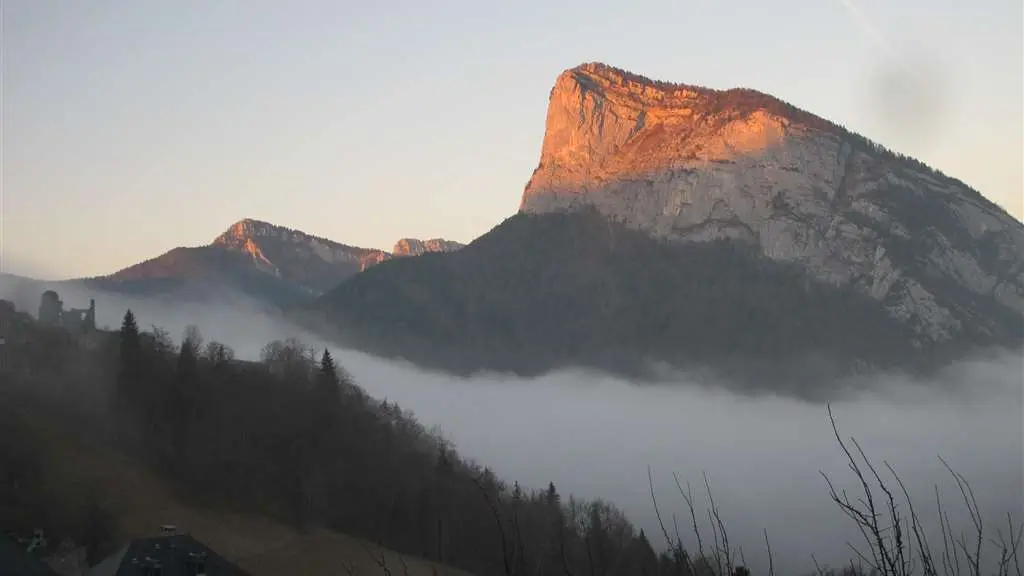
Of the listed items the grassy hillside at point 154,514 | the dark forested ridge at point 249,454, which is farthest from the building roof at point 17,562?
the dark forested ridge at point 249,454

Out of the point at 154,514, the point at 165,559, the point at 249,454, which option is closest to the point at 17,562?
the point at 165,559

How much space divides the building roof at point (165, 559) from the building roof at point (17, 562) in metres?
3.48

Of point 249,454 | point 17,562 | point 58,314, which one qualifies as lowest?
point 17,562

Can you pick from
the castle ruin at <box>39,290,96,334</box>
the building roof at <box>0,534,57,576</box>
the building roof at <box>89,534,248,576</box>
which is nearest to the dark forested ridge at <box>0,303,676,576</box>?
the building roof at <box>89,534,248,576</box>

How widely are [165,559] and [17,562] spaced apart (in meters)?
7.39

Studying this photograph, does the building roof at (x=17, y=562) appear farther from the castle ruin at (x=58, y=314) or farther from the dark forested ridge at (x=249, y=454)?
the castle ruin at (x=58, y=314)

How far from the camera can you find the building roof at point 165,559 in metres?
52.2

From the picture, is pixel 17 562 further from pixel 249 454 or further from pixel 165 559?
pixel 249 454

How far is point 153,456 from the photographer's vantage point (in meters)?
72.6

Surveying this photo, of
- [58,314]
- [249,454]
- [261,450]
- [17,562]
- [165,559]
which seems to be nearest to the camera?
[17,562]

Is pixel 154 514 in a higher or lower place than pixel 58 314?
lower

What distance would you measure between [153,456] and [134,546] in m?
19.0

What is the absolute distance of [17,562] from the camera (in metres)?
47.9

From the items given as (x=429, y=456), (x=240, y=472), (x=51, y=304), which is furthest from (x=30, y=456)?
(x=51, y=304)
